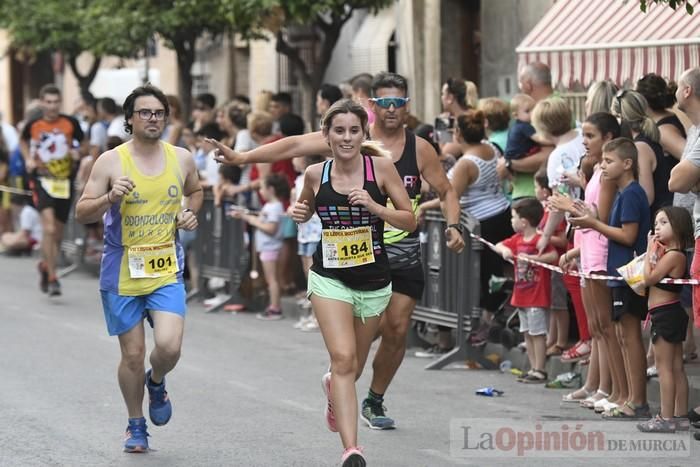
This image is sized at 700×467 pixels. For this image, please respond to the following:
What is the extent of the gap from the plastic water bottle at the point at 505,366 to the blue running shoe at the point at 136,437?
159 inches

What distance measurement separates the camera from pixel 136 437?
28.1ft

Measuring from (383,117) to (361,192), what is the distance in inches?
60.2

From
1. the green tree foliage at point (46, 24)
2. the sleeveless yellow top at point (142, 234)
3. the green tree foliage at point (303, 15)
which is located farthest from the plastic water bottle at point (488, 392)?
the green tree foliage at point (46, 24)

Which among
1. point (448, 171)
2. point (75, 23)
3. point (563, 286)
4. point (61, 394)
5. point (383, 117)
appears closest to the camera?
point (383, 117)

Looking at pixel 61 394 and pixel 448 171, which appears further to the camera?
pixel 448 171

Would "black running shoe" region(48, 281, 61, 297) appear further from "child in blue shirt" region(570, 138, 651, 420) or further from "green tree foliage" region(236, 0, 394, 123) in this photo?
"child in blue shirt" region(570, 138, 651, 420)

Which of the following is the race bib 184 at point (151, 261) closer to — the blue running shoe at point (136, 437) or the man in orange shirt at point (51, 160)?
the blue running shoe at point (136, 437)

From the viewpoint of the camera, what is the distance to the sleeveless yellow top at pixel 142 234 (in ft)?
28.1

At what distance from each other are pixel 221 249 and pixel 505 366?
500 cm

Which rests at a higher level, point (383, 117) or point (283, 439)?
point (383, 117)

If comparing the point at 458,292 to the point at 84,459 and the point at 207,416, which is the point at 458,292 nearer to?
the point at 207,416

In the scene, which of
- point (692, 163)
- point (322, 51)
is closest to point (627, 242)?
point (692, 163)

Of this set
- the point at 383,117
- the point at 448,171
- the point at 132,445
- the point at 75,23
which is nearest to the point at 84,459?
the point at 132,445

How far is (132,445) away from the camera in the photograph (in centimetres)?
853
